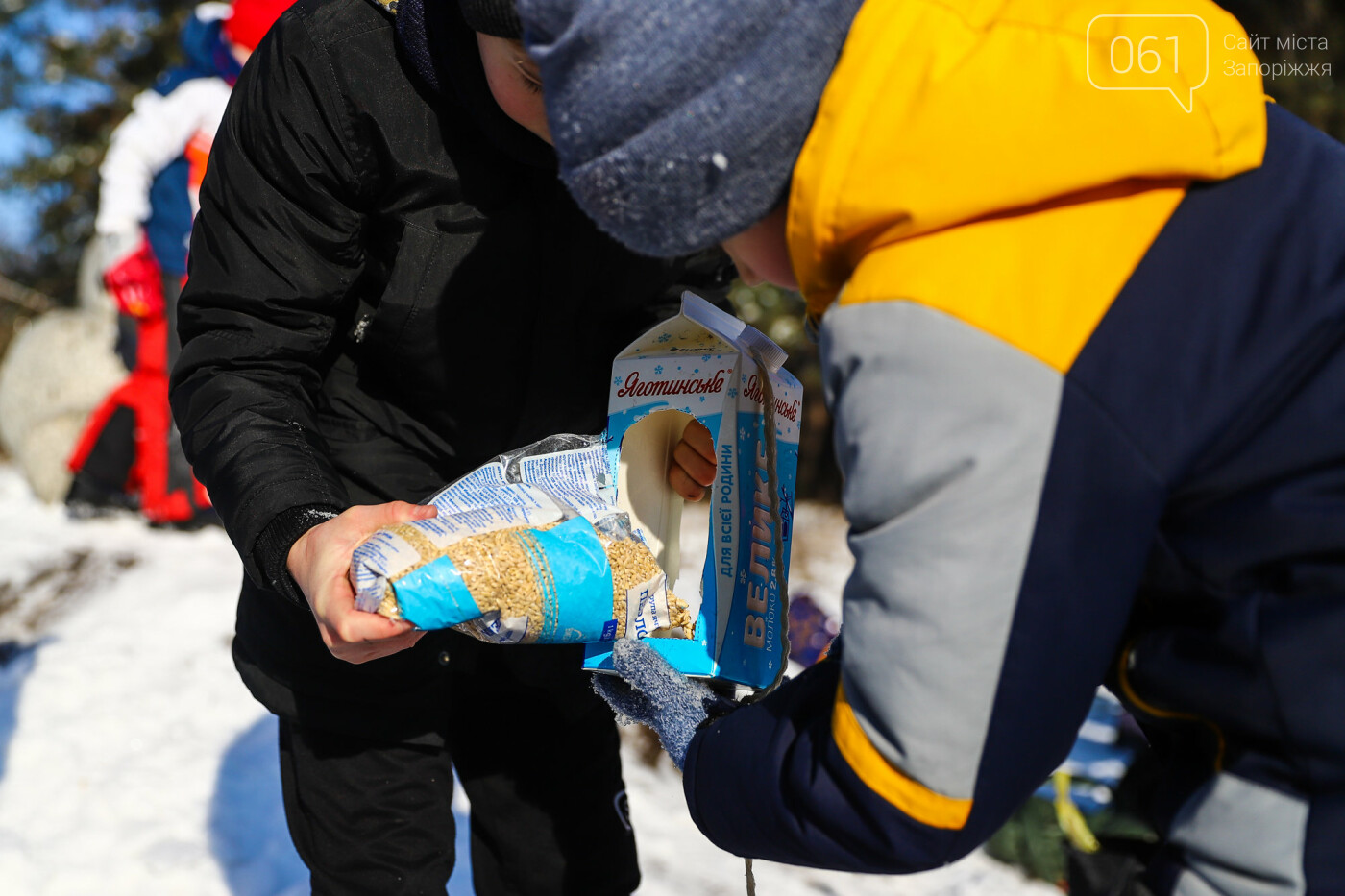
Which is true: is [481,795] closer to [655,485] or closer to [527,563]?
[655,485]

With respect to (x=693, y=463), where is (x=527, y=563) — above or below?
above

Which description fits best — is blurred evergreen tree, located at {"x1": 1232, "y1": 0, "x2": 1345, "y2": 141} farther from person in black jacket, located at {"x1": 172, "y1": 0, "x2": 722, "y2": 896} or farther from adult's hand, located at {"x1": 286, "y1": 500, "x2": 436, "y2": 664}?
adult's hand, located at {"x1": 286, "y1": 500, "x2": 436, "y2": 664}

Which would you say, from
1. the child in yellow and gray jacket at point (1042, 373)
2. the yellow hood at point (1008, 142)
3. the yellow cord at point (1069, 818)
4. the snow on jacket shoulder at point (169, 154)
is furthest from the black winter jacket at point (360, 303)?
the snow on jacket shoulder at point (169, 154)

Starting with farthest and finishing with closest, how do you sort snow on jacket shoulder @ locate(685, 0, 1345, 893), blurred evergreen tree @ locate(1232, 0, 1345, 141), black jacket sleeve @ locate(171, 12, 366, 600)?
1. blurred evergreen tree @ locate(1232, 0, 1345, 141)
2. black jacket sleeve @ locate(171, 12, 366, 600)
3. snow on jacket shoulder @ locate(685, 0, 1345, 893)

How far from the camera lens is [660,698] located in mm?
1238

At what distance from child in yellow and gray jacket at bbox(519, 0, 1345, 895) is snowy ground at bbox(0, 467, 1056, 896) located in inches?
73.7

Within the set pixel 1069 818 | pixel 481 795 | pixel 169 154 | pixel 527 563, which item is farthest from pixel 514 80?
pixel 169 154

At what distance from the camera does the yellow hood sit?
2.66 ft

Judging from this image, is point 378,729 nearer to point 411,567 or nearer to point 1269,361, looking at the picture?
point 411,567

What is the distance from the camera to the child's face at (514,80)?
120 cm

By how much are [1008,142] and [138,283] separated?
4645mm

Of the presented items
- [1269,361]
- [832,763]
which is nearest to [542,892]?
[832,763]

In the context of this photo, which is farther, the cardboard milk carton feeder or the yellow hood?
the cardboard milk carton feeder

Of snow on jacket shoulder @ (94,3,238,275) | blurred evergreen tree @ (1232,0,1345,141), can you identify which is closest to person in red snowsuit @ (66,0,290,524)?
snow on jacket shoulder @ (94,3,238,275)
